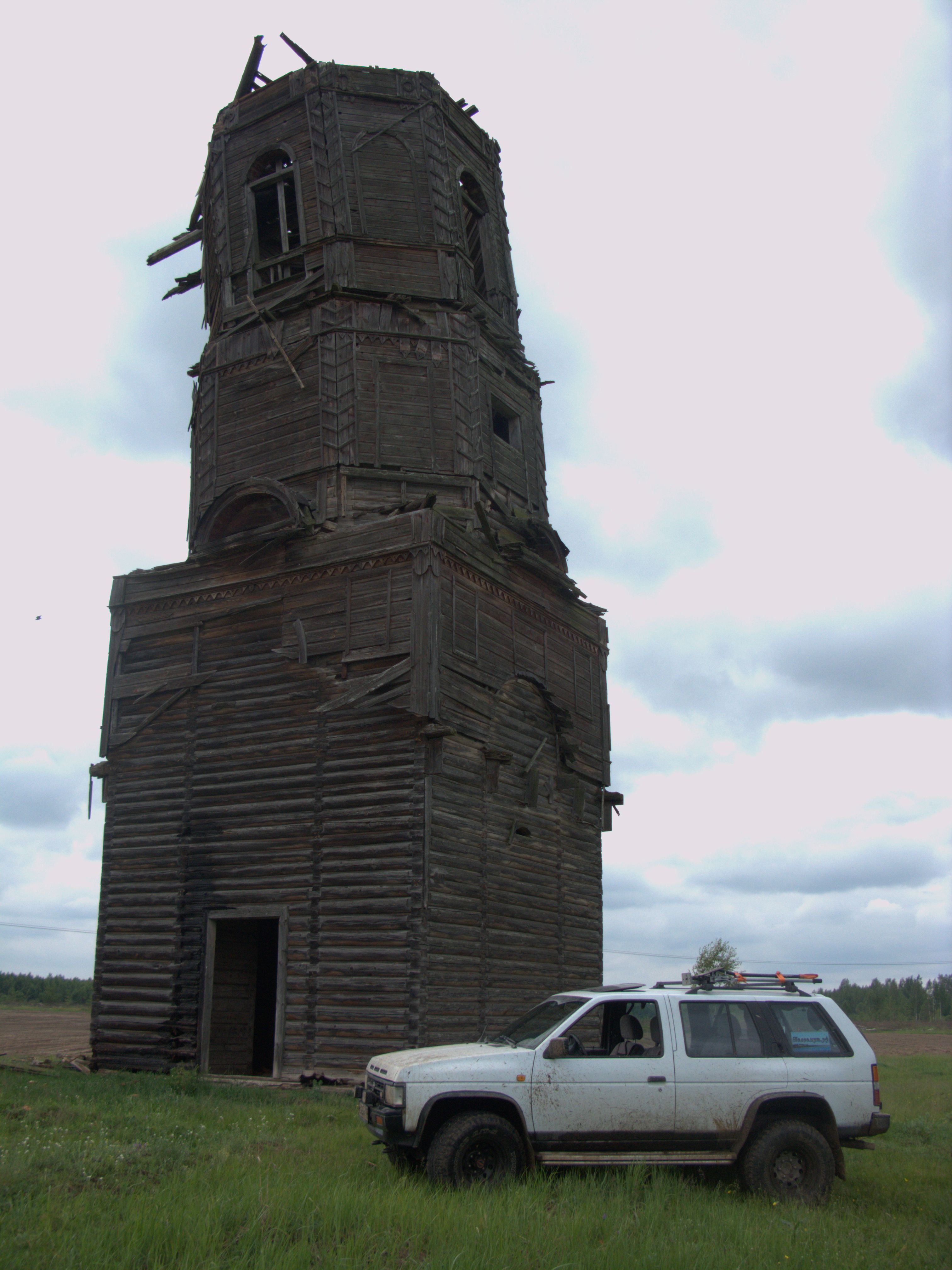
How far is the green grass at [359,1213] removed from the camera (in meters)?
6.79

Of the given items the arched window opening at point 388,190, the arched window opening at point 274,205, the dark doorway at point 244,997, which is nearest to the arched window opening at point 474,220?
the arched window opening at point 388,190

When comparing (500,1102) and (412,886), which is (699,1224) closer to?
(500,1102)

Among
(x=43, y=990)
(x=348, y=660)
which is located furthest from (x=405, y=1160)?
(x=43, y=990)

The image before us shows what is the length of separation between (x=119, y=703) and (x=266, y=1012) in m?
7.10

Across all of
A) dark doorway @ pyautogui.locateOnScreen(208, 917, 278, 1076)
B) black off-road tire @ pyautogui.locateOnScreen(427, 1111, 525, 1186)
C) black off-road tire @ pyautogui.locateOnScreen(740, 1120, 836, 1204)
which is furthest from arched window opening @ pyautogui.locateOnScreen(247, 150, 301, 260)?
black off-road tire @ pyautogui.locateOnScreen(740, 1120, 836, 1204)

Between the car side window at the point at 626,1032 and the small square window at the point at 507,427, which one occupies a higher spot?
the small square window at the point at 507,427

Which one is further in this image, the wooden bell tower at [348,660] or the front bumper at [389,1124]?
the wooden bell tower at [348,660]

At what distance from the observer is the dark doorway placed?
18.9m

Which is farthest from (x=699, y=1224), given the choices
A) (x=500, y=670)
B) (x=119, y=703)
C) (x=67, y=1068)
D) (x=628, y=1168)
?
(x=119, y=703)

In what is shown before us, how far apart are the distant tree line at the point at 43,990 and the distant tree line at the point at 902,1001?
67.4 meters

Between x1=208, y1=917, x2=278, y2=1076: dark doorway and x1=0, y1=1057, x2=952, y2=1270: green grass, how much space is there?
742 cm

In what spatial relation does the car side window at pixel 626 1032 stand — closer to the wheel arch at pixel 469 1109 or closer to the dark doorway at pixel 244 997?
the wheel arch at pixel 469 1109

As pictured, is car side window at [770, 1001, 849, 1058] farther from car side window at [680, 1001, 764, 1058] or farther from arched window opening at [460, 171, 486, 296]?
arched window opening at [460, 171, 486, 296]

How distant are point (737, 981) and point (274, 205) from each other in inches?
890
